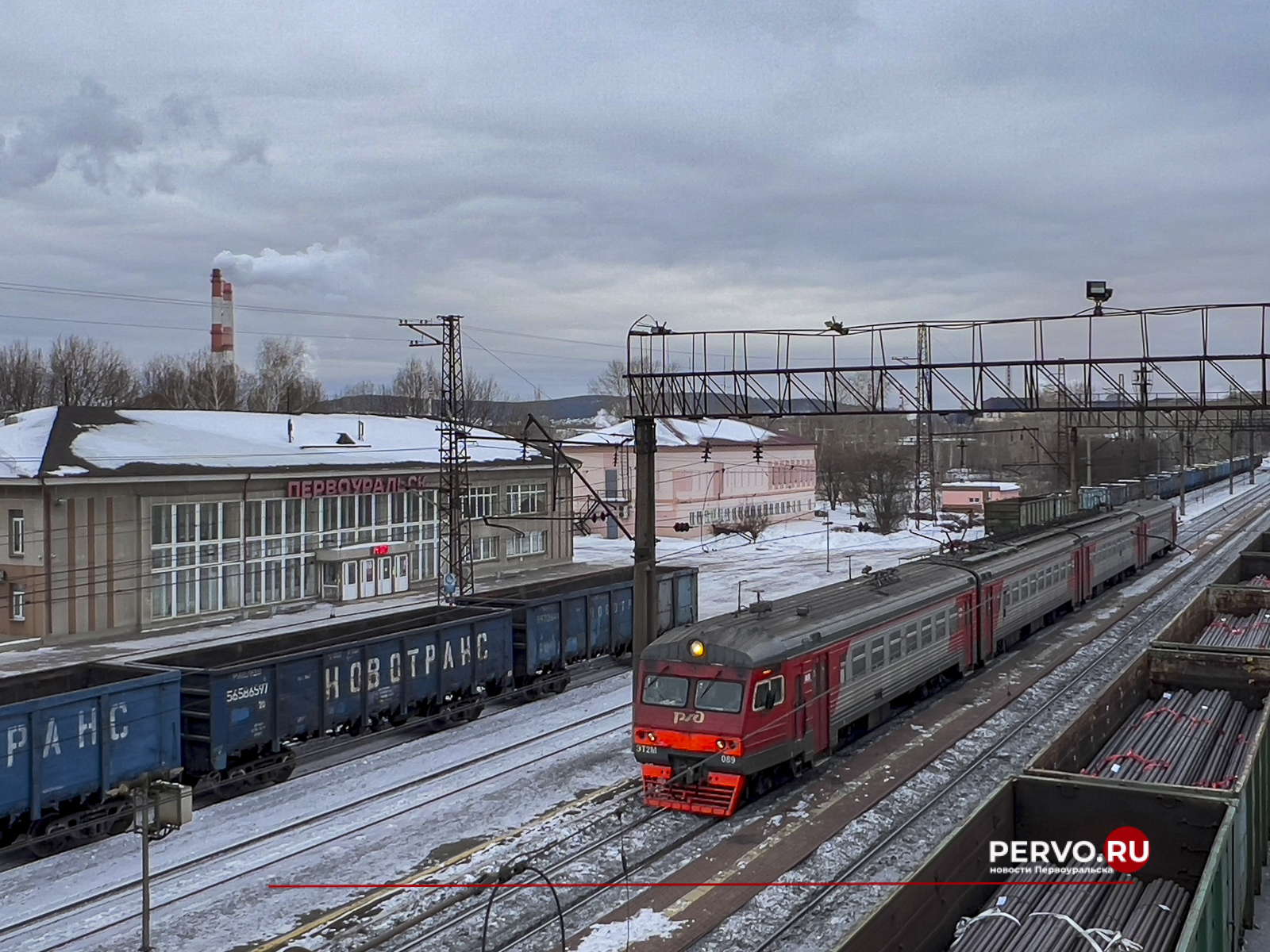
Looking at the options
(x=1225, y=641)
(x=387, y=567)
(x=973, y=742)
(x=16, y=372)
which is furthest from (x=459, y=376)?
(x=16, y=372)

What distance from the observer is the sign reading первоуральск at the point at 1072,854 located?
941cm

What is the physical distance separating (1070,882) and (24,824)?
1347 cm

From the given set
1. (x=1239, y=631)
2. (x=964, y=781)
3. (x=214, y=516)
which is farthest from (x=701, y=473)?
(x=964, y=781)

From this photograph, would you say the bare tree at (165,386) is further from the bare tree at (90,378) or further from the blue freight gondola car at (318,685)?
the blue freight gondola car at (318,685)

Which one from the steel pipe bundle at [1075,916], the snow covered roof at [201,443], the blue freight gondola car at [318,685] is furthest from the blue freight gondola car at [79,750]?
the snow covered roof at [201,443]

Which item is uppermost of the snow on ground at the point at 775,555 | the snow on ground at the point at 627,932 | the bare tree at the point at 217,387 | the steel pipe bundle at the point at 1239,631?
the bare tree at the point at 217,387

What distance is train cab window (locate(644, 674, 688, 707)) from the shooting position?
15.8 meters

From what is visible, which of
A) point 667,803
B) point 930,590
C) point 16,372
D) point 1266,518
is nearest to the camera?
point 667,803

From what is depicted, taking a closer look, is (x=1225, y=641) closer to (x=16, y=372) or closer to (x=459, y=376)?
(x=459, y=376)

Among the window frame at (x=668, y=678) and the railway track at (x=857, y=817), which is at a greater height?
the window frame at (x=668, y=678)

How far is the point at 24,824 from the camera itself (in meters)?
14.5

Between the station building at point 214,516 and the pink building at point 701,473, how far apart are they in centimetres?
1353

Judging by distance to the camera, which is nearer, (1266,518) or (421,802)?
(421,802)

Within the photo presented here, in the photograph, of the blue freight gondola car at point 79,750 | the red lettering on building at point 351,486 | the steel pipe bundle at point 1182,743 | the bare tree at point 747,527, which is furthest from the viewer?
the bare tree at point 747,527
